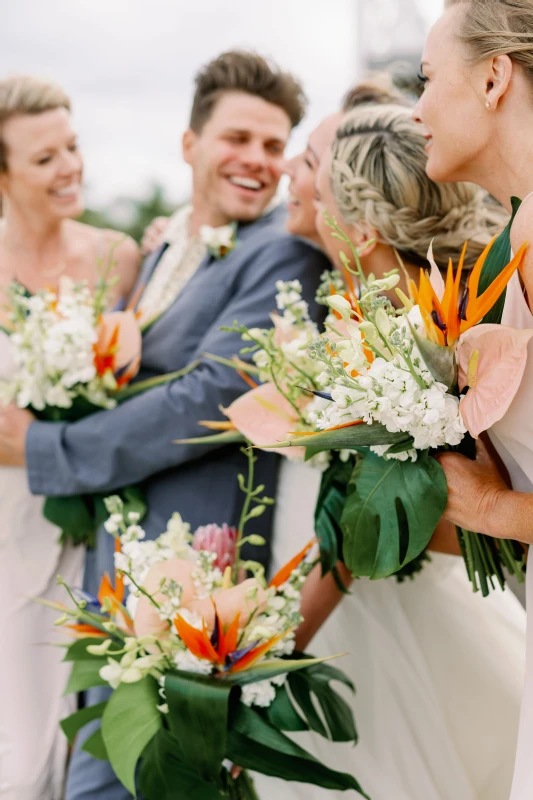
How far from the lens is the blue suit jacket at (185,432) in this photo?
2678mm

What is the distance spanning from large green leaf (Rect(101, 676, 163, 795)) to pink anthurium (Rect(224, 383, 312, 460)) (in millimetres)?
601

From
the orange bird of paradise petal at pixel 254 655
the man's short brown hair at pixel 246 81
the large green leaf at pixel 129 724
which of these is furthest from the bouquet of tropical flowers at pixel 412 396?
the man's short brown hair at pixel 246 81

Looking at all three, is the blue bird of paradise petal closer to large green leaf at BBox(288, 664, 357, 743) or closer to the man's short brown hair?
large green leaf at BBox(288, 664, 357, 743)

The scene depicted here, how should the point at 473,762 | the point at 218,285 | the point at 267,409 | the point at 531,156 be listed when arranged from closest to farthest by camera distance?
the point at 531,156 < the point at 267,409 < the point at 473,762 < the point at 218,285

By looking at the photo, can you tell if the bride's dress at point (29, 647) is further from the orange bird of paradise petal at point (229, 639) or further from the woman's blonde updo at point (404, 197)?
the woman's blonde updo at point (404, 197)

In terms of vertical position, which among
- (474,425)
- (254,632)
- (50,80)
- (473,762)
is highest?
(50,80)

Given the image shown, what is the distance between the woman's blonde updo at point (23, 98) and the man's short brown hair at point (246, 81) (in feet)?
1.94

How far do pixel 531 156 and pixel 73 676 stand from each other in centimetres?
155

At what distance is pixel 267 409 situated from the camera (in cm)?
213

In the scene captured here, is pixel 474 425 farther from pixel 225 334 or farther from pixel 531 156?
pixel 225 334

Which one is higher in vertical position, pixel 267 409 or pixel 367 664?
pixel 267 409

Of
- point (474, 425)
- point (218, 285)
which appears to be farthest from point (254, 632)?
point (218, 285)

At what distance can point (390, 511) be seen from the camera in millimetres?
1699

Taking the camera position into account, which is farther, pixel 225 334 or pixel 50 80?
pixel 50 80
